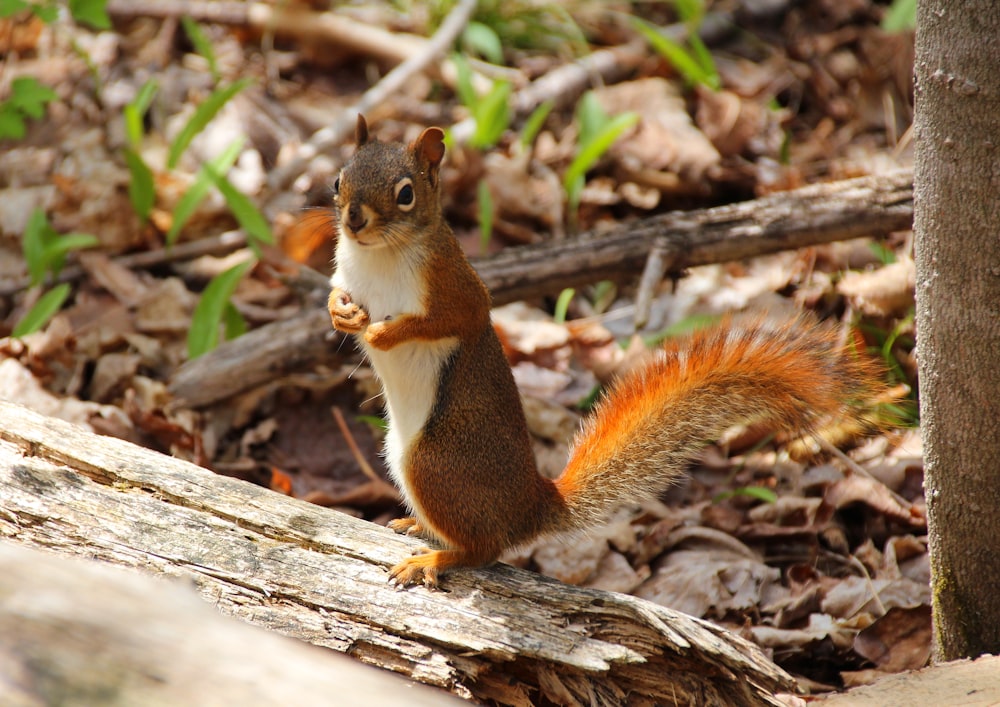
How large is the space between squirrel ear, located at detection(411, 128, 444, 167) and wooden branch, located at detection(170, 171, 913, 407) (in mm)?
971

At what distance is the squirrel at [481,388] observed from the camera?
7.89 feet

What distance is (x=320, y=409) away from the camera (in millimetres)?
3818

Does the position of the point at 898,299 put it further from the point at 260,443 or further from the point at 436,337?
the point at 260,443

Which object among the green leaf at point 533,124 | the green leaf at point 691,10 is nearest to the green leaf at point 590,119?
the green leaf at point 533,124

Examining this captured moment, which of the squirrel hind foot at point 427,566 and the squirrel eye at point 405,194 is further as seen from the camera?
the squirrel eye at point 405,194

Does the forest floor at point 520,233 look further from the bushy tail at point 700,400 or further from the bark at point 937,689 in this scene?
the bark at point 937,689

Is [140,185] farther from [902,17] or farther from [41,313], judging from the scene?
[902,17]

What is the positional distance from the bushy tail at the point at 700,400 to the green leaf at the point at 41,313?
7.35 feet

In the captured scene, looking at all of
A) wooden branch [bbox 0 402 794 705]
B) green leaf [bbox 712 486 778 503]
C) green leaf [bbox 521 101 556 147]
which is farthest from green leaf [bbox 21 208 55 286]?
green leaf [bbox 712 486 778 503]

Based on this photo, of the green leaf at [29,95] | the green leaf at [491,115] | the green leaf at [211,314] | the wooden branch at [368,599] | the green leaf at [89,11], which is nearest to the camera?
the wooden branch at [368,599]

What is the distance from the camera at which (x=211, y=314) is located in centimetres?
373

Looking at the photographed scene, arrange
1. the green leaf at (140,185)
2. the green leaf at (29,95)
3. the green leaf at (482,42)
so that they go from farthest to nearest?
the green leaf at (482,42) < the green leaf at (140,185) < the green leaf at (29,95)

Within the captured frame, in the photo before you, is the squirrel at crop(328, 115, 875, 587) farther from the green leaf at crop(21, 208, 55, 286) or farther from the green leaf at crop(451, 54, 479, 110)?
the green leaf at crop(451, 54, 479, 110)

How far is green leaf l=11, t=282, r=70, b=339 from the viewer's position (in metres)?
3.62
